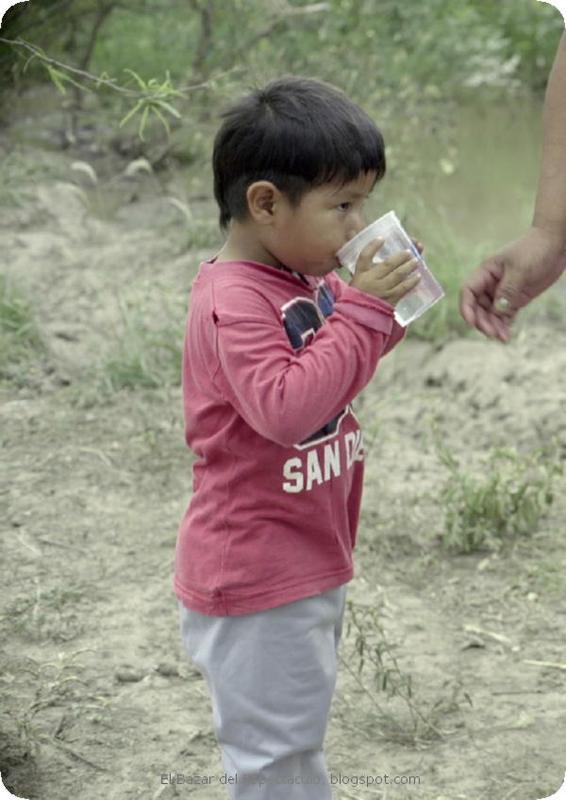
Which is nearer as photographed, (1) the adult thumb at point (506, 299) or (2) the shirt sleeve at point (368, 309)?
(2) the shirt sleeve at point (368, 309)

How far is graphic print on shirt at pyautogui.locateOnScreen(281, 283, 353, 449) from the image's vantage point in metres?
Result: 2.09

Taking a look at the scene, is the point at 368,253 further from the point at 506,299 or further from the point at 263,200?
the point at 506,299

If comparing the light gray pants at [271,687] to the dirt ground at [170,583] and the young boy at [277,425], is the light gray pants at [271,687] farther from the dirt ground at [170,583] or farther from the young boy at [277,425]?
the dirt ground at [170,583]

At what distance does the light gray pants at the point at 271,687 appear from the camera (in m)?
2.12

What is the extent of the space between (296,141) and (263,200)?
0.32 feet

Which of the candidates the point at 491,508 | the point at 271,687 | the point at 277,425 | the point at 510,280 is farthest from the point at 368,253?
the point at 491,508

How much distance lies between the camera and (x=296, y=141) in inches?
80.2

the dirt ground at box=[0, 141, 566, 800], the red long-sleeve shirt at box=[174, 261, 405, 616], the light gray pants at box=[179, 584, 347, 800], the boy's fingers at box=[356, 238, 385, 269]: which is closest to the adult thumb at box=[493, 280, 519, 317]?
the red long-sleeve shirt at box=[174, 261, 405, 616]

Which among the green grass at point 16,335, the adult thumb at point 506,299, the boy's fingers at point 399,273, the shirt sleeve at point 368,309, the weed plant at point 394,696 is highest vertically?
the boy's fingers at point 399,273

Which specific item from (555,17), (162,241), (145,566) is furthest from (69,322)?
(555,17)

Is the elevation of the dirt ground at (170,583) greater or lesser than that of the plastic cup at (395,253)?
lesser

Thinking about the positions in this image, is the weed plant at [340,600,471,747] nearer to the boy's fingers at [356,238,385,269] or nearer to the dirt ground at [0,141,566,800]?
the dirt ground at [0,141,566,800]

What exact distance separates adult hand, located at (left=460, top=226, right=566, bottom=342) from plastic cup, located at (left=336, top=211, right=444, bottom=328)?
1.29 feet

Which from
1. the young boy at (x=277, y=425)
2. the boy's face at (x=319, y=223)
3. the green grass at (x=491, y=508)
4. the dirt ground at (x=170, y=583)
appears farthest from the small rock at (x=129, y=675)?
the boy's face at (x=319, y=223)
